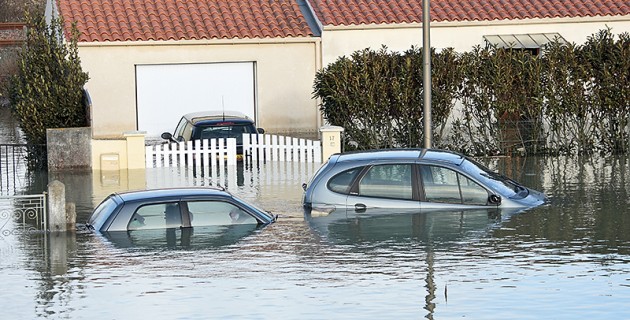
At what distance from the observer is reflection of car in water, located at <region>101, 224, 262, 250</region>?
1775 centimetres

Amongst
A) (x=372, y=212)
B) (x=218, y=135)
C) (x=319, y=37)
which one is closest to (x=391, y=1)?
(x=319, y=37)

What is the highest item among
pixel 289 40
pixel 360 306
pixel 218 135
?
pixel 289 40

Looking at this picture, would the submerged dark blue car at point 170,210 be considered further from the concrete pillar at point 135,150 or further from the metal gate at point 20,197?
the concrete pillar at point 135,150

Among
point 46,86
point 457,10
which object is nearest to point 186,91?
point 46,86

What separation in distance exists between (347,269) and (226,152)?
11.8 meters

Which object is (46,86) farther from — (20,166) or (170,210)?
(170,210)

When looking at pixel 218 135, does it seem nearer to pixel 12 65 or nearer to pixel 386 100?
pixel 386 100

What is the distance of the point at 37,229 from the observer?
19.6 meters

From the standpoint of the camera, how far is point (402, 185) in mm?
19531

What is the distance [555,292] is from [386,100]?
1444 cm

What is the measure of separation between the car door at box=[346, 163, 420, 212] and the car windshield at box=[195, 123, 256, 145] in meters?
8.66

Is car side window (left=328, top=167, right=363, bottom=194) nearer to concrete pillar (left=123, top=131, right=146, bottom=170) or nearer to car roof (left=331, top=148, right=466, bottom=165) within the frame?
car roof (left=331, top=148, right=466, bottom=165)

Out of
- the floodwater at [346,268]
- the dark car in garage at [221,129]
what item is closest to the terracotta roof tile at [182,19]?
the dark car in garage at [221,129]

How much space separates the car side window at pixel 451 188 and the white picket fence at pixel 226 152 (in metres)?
8.05
